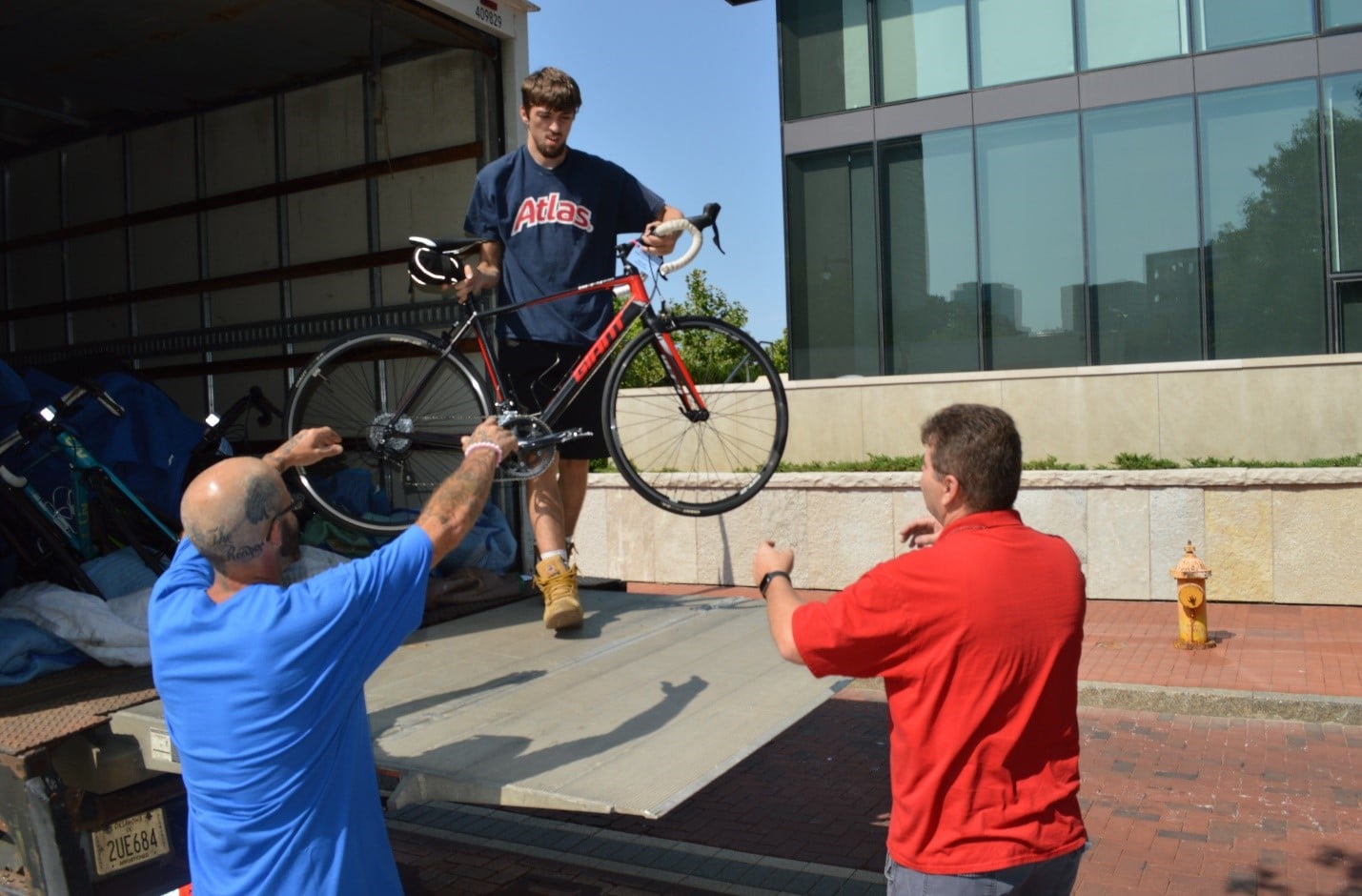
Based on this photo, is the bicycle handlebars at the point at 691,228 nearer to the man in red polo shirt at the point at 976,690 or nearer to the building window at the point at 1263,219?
the man in red polo shirt at the point at 976,690

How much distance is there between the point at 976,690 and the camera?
2510mm

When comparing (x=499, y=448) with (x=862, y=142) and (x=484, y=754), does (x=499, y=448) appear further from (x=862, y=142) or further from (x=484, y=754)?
(x=862, y=142)

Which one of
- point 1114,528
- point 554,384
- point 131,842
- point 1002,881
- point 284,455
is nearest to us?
point 1002,881

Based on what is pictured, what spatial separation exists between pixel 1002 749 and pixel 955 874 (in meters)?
0.29

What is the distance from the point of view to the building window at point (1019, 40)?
1559cm

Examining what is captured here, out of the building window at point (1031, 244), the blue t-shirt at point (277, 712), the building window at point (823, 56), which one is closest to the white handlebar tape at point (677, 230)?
the blue t-shirt at point (277, 712)

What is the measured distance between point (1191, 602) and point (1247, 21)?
379 inches

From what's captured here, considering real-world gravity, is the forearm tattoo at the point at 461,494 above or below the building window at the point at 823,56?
below

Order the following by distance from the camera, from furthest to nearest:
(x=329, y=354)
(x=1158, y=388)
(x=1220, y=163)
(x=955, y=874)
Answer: (x=1220, y=163) → (x=1158, y=388) → (x=329, y=354) → (x=955, y=874)

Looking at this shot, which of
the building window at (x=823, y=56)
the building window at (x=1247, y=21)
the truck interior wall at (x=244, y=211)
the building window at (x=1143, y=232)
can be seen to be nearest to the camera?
the truck interior wall at (x=244, y=211)

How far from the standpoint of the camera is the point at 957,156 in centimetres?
1630

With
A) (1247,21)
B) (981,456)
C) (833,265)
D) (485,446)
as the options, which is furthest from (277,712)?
(1247,21)

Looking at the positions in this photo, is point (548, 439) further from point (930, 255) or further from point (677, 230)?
point (930, 255)

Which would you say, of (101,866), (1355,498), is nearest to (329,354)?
(101,866)
